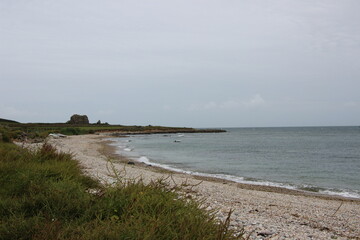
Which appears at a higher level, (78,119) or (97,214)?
(78,119)

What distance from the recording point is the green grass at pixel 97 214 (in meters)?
4.15

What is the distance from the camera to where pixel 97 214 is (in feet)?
16.9

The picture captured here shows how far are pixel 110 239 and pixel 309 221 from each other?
666cm

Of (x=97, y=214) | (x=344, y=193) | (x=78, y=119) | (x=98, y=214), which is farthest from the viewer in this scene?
(x=78, y=119)

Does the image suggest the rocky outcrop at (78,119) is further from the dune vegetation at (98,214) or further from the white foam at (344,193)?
the dune vegetation at (98,214)

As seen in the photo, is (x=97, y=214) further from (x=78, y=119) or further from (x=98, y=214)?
(x=78, y=119)

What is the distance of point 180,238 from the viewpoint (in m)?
4.05

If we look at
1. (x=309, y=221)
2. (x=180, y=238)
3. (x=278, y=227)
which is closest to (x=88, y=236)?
(x=180, y=238)

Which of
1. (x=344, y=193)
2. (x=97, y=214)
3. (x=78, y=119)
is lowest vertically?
(x=344, y=193)

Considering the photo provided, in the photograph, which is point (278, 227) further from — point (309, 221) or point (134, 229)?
point (134, 229)

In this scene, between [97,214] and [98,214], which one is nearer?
[98,214]

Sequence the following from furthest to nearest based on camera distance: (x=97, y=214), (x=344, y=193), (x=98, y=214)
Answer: (x=344, y=193) < (x=97, y=214) < (x=98, y=214)

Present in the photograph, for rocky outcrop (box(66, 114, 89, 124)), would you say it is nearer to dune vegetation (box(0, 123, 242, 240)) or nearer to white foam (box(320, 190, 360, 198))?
white foam (box(320, 190, 360, 198))

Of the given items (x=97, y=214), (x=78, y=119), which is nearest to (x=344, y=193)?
(x=97, y=214)
